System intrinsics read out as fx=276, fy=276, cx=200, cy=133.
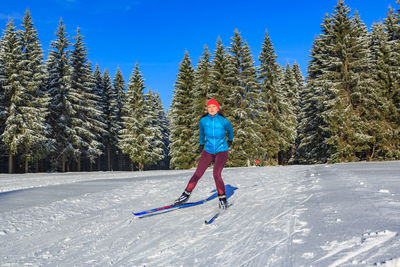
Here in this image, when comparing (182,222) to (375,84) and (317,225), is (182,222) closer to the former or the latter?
(317,225)

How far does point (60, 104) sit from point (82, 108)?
2274 millimetres

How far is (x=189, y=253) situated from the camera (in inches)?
115

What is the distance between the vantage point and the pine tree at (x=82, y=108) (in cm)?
3014

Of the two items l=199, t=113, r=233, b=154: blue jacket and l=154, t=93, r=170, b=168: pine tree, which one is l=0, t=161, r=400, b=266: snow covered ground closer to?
l=199, t=113, r=233, b=154: blue jacket

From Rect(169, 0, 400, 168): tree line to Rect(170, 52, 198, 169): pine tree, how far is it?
4.6 inches

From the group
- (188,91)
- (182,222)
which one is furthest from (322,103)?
(182,222)

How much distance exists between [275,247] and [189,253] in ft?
2.96

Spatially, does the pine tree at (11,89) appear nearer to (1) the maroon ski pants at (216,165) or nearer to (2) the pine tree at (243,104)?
(2) the pine tree at (243,104)

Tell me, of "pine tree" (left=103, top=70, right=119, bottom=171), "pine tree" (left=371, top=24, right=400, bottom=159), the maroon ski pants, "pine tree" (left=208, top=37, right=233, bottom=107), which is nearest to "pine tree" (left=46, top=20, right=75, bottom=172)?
"pine tree" (left=103, top=70, right=119, bottom=171)

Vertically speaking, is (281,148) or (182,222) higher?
(281,148)

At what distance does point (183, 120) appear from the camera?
32188 millimetres

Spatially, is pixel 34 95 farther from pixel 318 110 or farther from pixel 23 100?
pixel 318 110

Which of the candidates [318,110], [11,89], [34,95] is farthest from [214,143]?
[34,95]

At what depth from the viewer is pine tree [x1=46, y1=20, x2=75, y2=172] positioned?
95.2 feet
